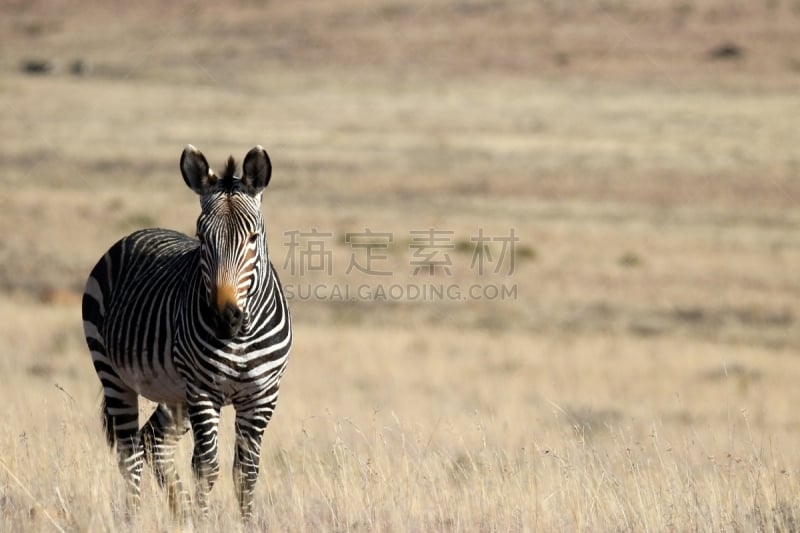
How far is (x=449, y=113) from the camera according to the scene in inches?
2338

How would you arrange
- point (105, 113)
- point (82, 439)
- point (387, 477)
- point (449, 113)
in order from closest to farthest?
point (387, 477) < point (82, 439) < point (105, 113) < point (449, 113)

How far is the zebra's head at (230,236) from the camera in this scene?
18.2 feet

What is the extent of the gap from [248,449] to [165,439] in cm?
114

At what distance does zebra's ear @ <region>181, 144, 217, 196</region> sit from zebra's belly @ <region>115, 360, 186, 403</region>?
1.09 m

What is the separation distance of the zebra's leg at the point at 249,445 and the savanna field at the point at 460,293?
196 mm

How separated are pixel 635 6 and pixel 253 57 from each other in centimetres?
3682

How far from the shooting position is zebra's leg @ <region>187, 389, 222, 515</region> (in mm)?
5812

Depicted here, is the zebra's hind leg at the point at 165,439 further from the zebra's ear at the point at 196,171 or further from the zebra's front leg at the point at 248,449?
the zebra's ear at the point at 196,171

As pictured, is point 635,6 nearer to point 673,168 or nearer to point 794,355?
point 673,168

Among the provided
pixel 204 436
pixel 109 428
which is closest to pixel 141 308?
pixel 109 428

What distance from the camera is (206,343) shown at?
5758 mm

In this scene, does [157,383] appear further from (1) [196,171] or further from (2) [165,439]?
(1) [196,171]

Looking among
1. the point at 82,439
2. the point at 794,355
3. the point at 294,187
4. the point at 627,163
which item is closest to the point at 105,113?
the point at 294,187

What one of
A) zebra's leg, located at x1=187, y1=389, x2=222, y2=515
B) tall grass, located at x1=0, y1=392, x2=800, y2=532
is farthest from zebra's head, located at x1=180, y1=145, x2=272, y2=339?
tall grass, located at x1=0, y1=392, x2=800, y2=532
